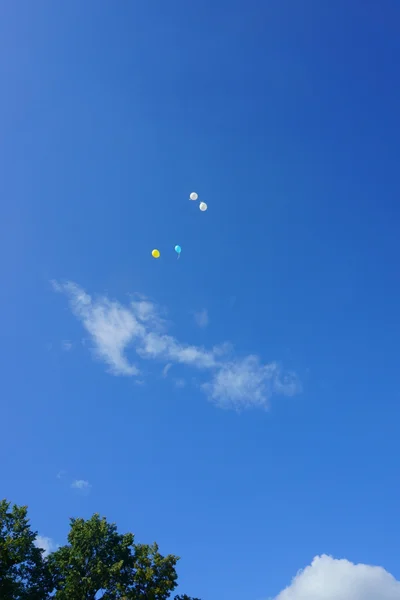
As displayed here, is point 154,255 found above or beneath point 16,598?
above

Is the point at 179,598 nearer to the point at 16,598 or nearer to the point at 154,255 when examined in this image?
the point at 16,598

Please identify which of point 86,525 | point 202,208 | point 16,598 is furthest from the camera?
point 86,525

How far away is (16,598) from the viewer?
3406 centimetres

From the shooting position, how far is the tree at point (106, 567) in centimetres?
3256

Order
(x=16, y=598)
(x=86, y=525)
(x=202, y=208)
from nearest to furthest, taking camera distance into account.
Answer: (x=202, y=208) → (x=16, y=598) → (x=86, y=525)

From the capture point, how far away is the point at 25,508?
121ft

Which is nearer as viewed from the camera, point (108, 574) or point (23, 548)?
point (108, 574)

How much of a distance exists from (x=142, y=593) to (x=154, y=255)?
25708 millimetres

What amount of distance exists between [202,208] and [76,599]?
3147 centimetres

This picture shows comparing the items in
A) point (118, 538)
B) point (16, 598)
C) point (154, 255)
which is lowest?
point (16, 598)

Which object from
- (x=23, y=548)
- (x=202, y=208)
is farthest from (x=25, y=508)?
(x=202, y=208)

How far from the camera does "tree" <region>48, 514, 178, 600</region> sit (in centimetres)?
3256

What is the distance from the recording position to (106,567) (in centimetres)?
3344

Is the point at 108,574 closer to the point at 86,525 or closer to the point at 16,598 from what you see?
the point at 86,525
